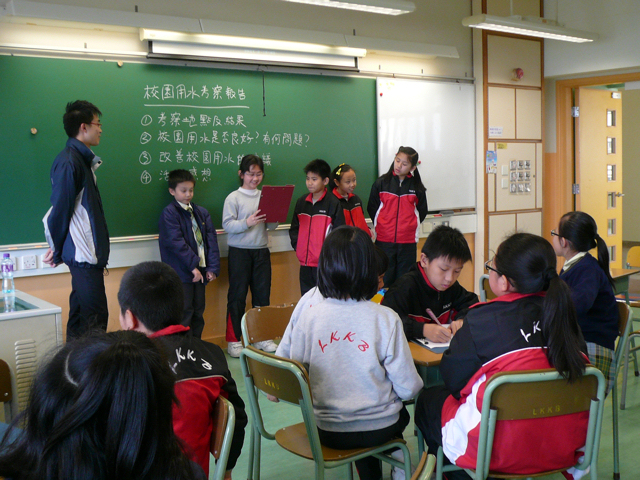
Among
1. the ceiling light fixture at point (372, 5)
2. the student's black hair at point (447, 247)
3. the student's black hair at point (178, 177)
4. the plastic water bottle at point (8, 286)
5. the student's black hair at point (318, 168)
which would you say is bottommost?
the plastic water bottle at point (8, 286)

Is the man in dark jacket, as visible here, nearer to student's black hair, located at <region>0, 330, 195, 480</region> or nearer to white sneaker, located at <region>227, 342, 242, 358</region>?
white sneaker, located at <region>227, 342, 242, 358</region>

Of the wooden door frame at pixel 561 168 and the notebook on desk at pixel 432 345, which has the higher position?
the wooden door frame at pixel 561 168

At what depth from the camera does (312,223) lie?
14.4 ft

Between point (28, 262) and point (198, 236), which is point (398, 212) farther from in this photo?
point (28, 262)

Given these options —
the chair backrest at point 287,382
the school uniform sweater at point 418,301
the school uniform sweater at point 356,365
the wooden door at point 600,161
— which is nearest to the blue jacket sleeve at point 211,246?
the school uniform sweater at point 418,301

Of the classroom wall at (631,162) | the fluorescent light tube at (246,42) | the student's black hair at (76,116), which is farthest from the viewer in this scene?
the classroom wall at (631,162)

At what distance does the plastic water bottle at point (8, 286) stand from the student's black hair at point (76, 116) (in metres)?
0.79

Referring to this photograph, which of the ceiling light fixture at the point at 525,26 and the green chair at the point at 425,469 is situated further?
the ceiling light fixture at the point at 525,26

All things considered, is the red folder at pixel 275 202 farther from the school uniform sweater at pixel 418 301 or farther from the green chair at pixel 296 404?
the green chair at pixel 296 404

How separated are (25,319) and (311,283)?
233cm

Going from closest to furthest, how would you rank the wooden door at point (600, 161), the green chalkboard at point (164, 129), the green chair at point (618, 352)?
the green chair at point (618, 352)
the green chalkboard at point (164, 129)
the wooden door at point (600, 161)

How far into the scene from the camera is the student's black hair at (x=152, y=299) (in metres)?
1.66

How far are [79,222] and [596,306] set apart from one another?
257cm

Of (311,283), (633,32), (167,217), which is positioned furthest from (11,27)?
(633,32)
